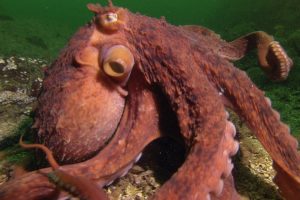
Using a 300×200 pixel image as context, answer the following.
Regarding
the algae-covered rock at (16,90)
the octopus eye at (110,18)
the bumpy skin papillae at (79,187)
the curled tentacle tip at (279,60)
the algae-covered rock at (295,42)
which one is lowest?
the bumpy skin papillae at (79,187)

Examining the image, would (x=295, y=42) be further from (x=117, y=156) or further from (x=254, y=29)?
(x=117, y=156)

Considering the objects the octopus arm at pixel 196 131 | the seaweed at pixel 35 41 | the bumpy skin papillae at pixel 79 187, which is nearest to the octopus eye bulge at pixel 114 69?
the octopus arm at pixel 196 131

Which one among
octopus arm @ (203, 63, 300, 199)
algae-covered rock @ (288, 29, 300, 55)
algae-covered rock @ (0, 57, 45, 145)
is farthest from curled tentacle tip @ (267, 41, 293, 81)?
algae-covered rock @ (288, 29, 300, 55)

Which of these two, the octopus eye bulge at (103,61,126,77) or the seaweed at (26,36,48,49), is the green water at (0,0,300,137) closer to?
the seaweed at (26,36,48,49)

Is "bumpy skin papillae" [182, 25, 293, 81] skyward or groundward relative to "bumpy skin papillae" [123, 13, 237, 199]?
skyward

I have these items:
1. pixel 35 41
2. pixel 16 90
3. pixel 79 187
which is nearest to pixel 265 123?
pixel 79 187

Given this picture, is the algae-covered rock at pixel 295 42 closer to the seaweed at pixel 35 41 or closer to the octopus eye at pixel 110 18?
the octopus eye at pixel 110 18

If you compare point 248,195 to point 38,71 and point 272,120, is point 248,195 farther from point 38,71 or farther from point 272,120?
point 38,71
